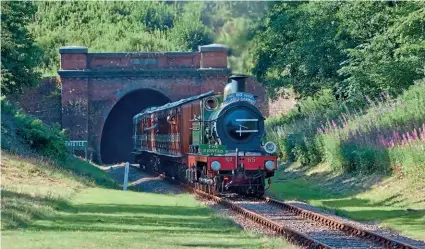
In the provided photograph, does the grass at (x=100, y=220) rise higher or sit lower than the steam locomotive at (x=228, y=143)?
lower

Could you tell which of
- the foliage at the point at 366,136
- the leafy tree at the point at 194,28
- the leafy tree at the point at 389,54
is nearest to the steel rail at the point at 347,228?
the foliage at the point at 366,136

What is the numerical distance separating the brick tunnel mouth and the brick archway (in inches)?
259

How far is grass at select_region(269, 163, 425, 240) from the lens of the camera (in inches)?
735

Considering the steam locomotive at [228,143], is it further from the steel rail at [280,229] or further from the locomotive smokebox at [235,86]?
the steel rail at [280,229]

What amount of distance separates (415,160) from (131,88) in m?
27.6

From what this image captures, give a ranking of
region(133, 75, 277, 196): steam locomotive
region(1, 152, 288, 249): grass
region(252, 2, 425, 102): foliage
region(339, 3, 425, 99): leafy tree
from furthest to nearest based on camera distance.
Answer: region(252, 2, 425, 102): foliage, region(339, 3, 425, 99): leafy tree, region(133, 75, 277, 196): steam locomotive, region(1, 152, 288, 249): grass

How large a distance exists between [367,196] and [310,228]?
6.82m

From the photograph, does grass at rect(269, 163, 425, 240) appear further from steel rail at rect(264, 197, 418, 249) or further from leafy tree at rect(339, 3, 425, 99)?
leafy tree at rect(339, 3, 425, 99)

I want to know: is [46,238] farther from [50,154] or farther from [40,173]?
[50,154]

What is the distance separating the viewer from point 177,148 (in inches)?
1089

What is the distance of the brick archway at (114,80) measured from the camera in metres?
46.7

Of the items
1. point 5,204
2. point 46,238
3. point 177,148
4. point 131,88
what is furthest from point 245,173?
point 131,88

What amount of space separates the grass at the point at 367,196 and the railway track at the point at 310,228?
3.83ft

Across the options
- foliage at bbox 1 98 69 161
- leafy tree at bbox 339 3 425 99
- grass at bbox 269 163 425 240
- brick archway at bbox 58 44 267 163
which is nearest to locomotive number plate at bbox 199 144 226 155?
grass at bbox 269 163 425 240
